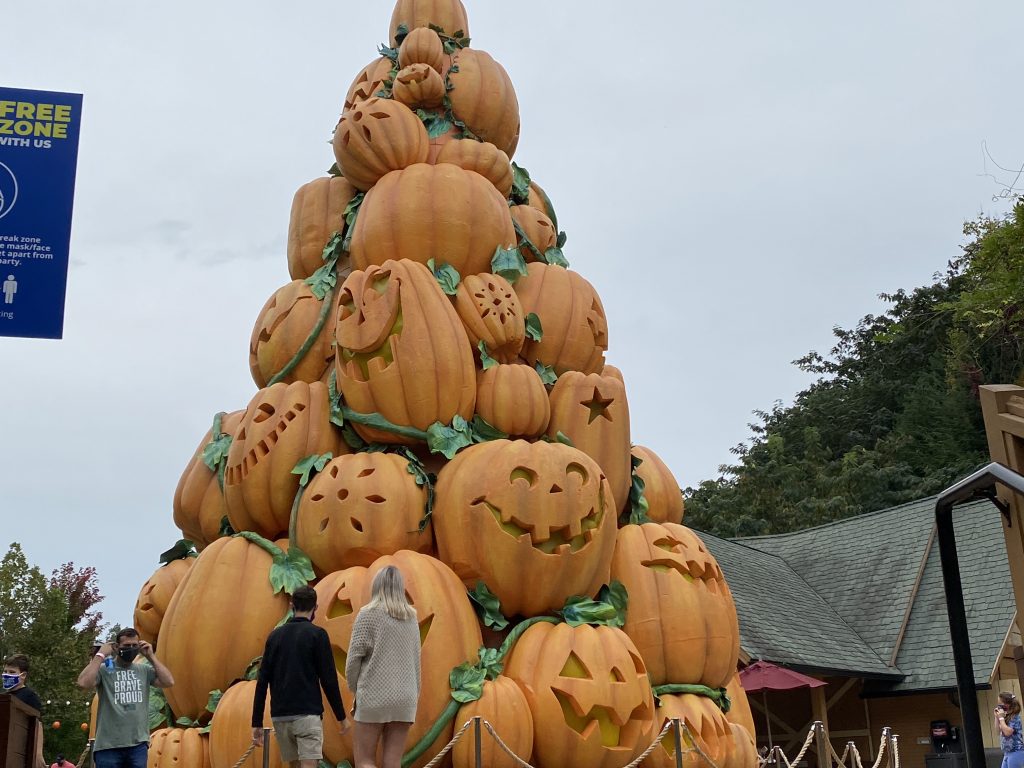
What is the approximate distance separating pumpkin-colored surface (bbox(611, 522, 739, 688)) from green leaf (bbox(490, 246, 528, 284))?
2.21 metres

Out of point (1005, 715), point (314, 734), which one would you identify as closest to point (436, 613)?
point (314, 734)

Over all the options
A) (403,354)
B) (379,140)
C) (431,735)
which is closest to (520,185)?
(379,140)

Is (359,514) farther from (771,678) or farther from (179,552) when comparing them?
(771,678)

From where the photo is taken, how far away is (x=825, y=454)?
34.8 m

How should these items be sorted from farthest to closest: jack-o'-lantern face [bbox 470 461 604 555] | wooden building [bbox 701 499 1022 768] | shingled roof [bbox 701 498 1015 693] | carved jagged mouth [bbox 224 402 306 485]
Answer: shingled roof [bbox 701 498 1015 693], wooden building [bbox 701 499 1022 768], carved jagged mouth [bbox 224 402 306 485], jack-o'-lantern face [bbox 470 461 604 555]

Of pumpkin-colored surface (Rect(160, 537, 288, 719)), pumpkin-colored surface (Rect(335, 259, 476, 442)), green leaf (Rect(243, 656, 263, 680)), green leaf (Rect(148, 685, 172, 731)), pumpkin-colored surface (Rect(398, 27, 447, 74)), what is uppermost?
pumpkin-colored surface (Rect(398, 27, 447, 74))

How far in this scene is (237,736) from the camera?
6.77m

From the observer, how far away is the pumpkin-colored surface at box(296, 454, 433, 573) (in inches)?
282

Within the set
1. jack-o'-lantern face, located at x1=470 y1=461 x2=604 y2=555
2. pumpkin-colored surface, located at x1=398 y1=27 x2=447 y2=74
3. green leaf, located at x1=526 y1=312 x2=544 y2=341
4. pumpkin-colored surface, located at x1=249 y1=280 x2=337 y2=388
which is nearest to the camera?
jack-o'-lantern face, located at x1=470 y1=461 x2=604 y2=555

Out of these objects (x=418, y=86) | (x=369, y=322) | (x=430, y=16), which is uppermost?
(x=430, y=16)

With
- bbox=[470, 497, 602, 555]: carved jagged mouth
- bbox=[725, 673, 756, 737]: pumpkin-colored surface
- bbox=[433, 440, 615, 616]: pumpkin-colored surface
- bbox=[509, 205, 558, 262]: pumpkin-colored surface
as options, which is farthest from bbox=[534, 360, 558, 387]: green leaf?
bbox=[725, 673, 756, 737]: pumpkin-colored surface

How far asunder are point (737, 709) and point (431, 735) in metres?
2.90

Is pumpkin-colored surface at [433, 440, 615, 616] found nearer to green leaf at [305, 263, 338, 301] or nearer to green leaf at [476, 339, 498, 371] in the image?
green leaf at [476, 339, 498, 371]

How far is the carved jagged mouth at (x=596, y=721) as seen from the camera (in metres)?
6.83
